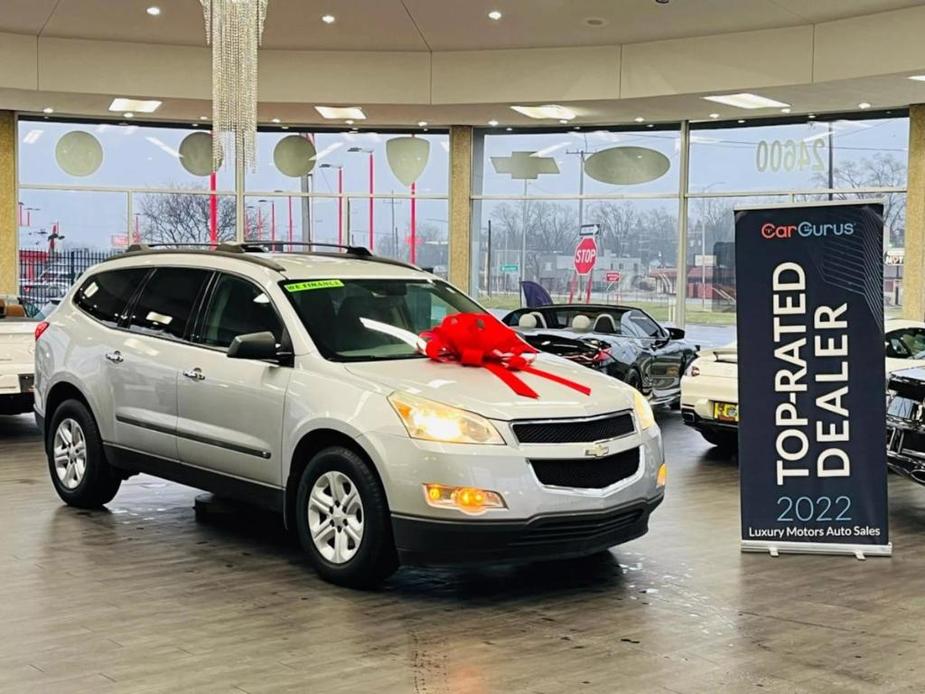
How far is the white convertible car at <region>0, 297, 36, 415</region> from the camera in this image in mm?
10227

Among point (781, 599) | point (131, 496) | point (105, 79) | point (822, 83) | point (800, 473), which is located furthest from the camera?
point (105, 79)

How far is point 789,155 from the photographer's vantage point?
20.4 m

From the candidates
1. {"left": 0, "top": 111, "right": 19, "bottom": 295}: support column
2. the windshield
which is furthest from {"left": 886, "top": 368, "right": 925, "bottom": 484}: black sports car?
{"left": 0, "top": 111, "right": 19, "bottom": 295}: support column

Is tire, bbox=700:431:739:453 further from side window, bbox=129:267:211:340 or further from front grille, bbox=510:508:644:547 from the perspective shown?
side window, bbox=129:267:211:340

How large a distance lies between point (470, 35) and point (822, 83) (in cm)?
543

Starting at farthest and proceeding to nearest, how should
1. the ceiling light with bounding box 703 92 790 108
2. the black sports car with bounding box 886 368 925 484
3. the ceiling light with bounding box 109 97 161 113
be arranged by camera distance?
the ceiling light with bounding box 109 97 161 113 < the ceiling light with bounding box 703 92 790 108 < the black sports car with bounding box 886 368 925 484

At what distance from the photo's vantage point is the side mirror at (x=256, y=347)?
19.5ft

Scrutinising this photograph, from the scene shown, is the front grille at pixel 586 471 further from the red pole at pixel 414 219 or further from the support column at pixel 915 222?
the red pole at pixel 414 219

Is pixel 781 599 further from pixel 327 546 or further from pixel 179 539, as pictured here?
pixel 179 539

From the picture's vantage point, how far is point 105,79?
18953 millimetres

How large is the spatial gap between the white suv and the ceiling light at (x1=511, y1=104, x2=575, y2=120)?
12871 mm

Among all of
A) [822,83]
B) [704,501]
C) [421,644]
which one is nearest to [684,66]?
[822,83]

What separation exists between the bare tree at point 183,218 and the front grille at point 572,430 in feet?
59.9

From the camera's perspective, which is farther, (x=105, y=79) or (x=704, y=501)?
(x=105, y=79)
